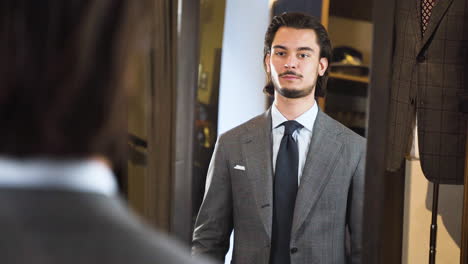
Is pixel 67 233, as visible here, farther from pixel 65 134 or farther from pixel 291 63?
pixel 291 63

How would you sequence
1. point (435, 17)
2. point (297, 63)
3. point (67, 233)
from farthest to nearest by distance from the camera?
point (435, 17), point (297, 63), point (67, 233)

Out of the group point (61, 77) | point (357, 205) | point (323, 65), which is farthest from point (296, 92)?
point (61, 77)

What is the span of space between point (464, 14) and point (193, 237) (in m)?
1.19

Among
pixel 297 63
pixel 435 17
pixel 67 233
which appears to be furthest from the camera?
pixel 435 17

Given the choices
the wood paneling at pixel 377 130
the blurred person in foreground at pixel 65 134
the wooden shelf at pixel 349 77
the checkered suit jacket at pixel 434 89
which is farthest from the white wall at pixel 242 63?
the blurred person in foreground at pixel 65 134

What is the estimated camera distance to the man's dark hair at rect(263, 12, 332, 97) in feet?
6.88

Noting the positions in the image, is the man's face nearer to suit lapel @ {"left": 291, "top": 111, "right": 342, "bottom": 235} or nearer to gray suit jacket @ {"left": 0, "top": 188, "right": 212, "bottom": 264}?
suit lapel @ {"left": 291, "top": 111, "right": 342, "bottom": 235}

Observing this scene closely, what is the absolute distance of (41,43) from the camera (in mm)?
537

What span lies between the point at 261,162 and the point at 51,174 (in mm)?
1632

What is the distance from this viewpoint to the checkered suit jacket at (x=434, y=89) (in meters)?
2.32

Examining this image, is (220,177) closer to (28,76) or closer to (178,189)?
(178,189)

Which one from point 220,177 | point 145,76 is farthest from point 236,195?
point 145,76

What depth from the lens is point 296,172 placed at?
210 cm

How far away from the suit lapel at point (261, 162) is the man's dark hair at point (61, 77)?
1.56m
